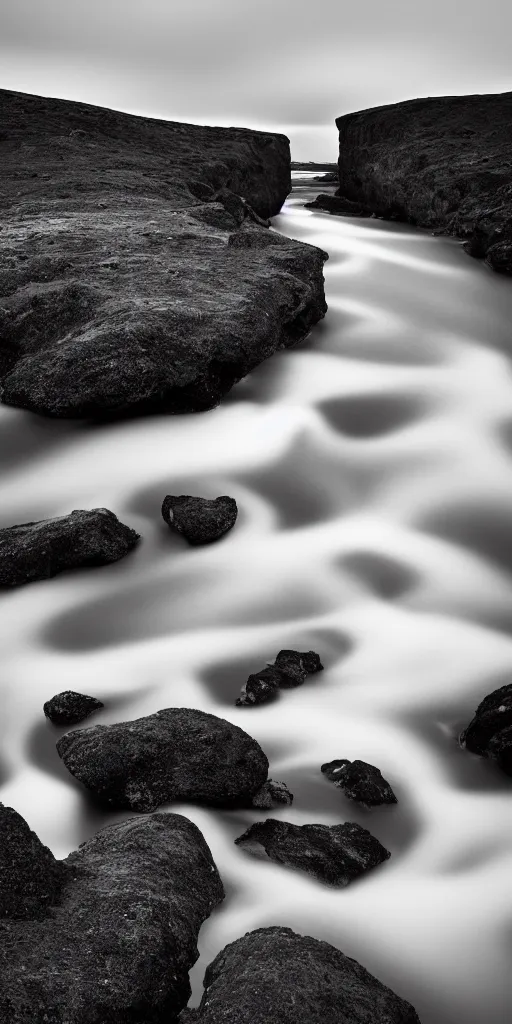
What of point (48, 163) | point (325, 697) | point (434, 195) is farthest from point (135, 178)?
point (325, 697)

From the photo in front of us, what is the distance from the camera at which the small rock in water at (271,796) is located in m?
3.07

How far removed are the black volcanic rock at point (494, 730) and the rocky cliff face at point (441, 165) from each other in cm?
654

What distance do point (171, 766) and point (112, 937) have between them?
3.15 ft

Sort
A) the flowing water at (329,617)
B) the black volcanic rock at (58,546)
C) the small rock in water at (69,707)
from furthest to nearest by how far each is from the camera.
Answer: the black volcanic rock at (58,546) < the small rock in water at (69,707) < the flowing water at (329,617)

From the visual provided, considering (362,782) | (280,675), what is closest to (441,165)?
(280,675)

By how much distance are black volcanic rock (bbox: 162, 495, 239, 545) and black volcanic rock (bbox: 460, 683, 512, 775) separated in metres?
1.90

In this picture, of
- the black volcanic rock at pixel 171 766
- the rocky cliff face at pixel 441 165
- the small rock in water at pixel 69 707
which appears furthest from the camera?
the rocky cliff face at pixel 441 165

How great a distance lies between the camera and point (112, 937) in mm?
2068

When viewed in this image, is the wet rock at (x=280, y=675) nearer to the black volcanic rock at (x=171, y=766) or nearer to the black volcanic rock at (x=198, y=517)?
the black volcanic rock at (x=171, y=766)

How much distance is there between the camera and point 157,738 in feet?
9.94

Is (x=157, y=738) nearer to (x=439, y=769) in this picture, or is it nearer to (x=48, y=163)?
(x=439, y=769)

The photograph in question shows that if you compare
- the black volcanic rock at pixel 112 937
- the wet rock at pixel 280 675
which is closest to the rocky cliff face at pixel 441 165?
the wet rock at pixel 280 675

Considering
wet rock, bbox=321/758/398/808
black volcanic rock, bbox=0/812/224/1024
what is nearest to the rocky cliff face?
wet rock, bbox=321/758/398/808

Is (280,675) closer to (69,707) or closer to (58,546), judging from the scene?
(69,707)
